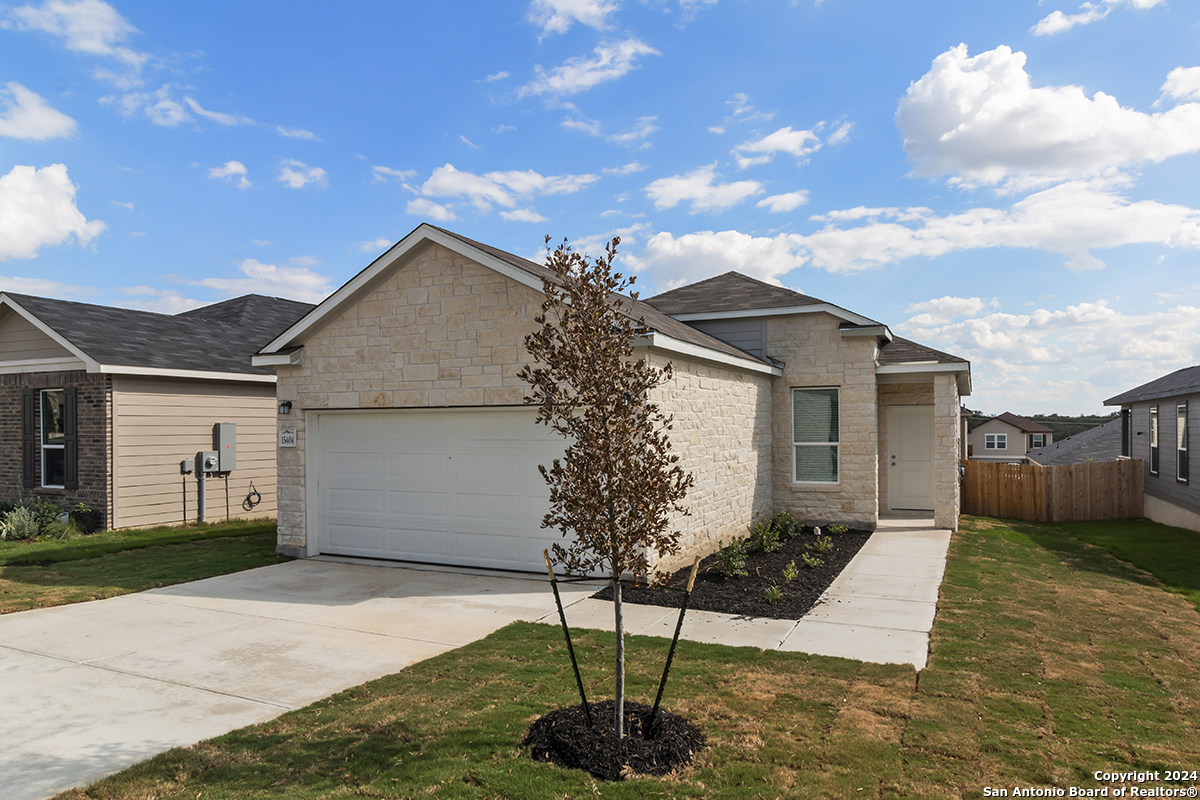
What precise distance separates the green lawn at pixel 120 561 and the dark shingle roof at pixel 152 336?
10.8 feet

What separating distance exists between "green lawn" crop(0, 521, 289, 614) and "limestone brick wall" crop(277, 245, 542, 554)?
3.92ft

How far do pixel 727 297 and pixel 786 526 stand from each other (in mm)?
5210

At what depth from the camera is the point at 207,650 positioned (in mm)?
6453

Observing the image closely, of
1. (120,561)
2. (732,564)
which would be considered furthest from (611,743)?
(120,561)

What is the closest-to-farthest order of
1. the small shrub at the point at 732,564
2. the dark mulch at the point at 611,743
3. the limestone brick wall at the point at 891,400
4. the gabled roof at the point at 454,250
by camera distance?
the dark mulch at the point at 611,743 < the gabled roof at the point at 454,250 < the small shrub at the point at 732,564 < the limestone brick wall at the point at 891,400

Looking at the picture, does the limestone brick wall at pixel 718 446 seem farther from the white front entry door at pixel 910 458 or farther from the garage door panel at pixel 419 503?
the white front entry door at pixel 910 458

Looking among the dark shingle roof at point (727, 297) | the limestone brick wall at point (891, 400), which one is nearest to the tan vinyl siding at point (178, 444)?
the dark shingle roof at point (727, 297)

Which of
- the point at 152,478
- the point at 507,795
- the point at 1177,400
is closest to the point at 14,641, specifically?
the point at 507,795

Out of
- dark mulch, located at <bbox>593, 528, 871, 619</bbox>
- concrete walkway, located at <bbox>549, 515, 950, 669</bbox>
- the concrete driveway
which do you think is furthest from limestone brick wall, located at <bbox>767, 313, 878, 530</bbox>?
the concrete driveway

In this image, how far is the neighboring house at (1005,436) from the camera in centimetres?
5653

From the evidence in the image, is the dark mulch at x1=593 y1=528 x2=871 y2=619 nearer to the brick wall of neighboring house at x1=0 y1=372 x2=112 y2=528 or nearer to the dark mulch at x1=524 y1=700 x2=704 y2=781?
the dark mulch at x1=524 y1=700 x2=704 y2=781

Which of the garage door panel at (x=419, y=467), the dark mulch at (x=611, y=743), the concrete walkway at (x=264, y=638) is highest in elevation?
the garage door panel at (x=419, y=467)

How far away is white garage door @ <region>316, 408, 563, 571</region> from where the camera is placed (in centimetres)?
958

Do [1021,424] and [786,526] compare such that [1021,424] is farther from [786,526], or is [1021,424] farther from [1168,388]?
[786,526]
